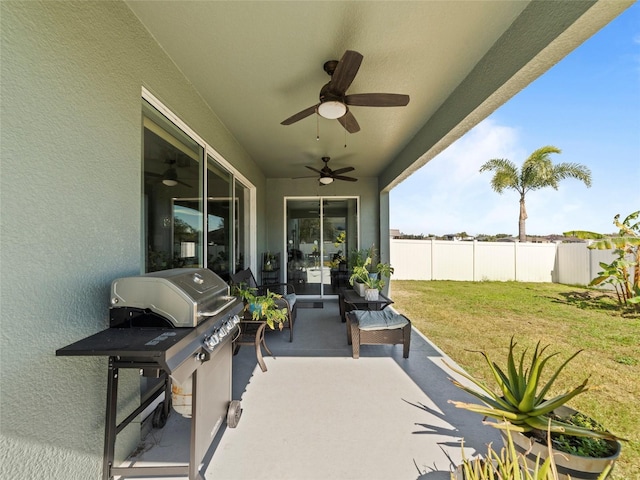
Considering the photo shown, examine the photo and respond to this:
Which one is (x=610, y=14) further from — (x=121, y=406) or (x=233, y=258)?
(x=233, y=258)

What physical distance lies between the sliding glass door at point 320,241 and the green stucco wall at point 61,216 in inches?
209

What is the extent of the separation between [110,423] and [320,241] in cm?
586

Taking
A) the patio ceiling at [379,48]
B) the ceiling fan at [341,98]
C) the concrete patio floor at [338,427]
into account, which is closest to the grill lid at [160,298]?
the concrete patio floor at [338,427]

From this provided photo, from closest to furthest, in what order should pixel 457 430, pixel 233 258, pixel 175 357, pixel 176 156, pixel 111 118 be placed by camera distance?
pixel 175 357 < pixel 111 118 < pixel 457 430 < pixel 176 156 < pixel 233 258

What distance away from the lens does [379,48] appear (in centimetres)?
229

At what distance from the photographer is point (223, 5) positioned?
184cm

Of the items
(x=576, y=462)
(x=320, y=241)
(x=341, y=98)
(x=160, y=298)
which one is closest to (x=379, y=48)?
(x=341, y=98)

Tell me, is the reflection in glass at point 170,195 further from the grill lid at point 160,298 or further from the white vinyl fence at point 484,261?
the white vinyl fence at point 484,261

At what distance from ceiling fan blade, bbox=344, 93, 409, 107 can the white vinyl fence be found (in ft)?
27.1

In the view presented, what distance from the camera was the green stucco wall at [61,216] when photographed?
113cm

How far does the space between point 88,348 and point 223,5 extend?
2.36m

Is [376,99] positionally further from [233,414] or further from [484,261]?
[484,261]

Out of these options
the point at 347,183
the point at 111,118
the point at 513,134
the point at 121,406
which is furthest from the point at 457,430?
the point at 513,134

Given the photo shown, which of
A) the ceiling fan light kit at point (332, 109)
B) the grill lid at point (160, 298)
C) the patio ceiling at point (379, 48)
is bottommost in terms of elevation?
the grill lid at point (160, 298)
